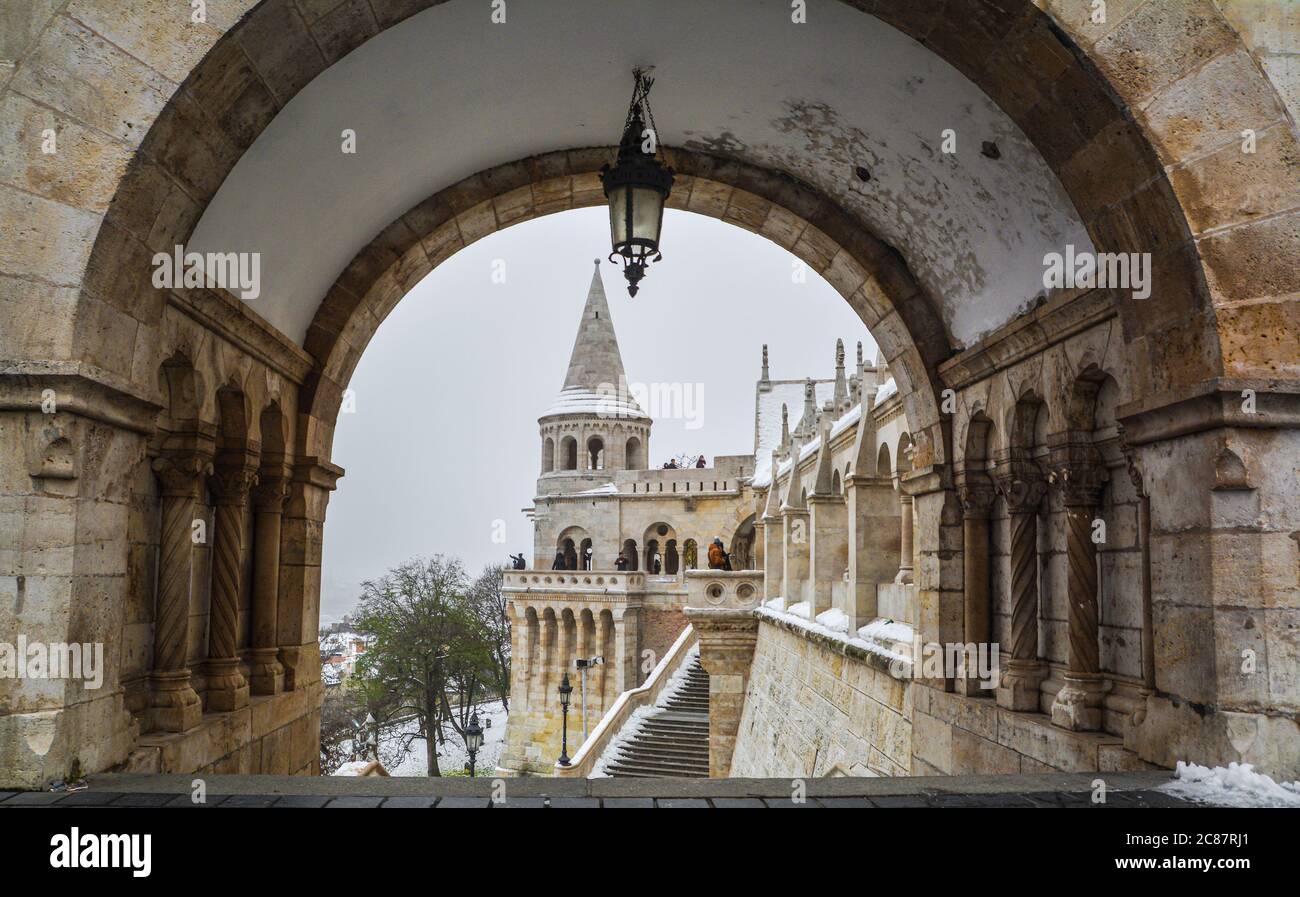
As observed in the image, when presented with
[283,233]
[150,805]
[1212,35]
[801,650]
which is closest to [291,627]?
[283,233]

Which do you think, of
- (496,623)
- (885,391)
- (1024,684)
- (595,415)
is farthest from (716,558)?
(496,623)

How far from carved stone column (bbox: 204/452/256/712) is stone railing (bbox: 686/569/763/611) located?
13.8 m

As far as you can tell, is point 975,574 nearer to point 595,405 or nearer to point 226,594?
point 226,594

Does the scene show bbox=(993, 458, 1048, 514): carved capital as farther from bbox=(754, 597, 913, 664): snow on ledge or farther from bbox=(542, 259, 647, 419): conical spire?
bbox=(542, 259, 647, 419): conical spire

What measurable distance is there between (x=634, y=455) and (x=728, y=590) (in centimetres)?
2598

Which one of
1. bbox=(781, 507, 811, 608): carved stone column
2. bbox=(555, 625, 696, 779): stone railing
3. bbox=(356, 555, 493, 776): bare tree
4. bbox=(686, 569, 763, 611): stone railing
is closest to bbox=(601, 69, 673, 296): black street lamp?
bbox=(781, 507, 811, 608): carved stone column

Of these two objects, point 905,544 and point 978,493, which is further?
point 905,544

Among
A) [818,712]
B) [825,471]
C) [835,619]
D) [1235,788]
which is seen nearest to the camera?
[1235,788]

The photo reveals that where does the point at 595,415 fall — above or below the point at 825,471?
above

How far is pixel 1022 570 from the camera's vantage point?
554 centimetres

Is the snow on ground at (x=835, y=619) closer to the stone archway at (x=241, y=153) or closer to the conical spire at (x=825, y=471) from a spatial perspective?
the conical spire at (x=825, y=471)

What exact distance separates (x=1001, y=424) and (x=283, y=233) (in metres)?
4.12

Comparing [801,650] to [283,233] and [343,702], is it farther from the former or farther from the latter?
[343,702]

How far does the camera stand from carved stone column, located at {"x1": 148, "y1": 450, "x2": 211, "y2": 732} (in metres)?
4.62
